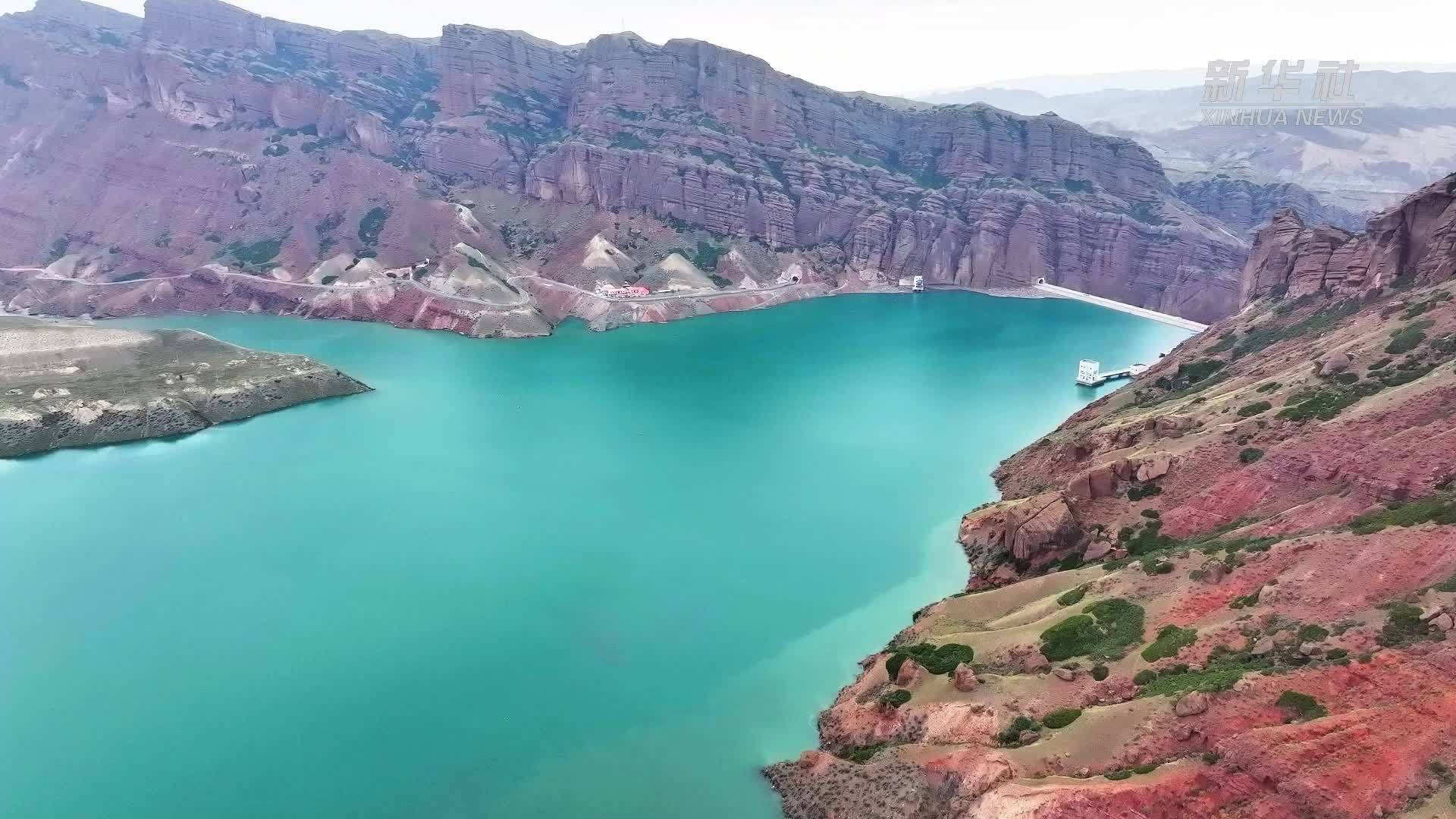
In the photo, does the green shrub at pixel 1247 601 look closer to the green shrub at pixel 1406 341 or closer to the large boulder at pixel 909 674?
the large boulder at pixel 909 674

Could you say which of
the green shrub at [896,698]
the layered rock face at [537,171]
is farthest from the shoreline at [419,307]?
the green shrub at [896,698]

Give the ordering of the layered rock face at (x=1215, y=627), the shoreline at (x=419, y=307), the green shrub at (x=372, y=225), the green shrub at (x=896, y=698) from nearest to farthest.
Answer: the layered rock face at (x=1215, y=627) < the green shrub at (x=896, y=698) < the shoreline at (x=419, y=307) < the green shrub at (x=372, y=225)

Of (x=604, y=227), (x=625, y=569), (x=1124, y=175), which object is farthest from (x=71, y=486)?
(x=1124, y=175)

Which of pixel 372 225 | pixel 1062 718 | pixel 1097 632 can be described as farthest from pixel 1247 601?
pixel 372 225

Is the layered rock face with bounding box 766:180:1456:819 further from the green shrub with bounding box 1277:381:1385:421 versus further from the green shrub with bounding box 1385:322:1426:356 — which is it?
the green shrub with bounding box 1385:322:1426:356

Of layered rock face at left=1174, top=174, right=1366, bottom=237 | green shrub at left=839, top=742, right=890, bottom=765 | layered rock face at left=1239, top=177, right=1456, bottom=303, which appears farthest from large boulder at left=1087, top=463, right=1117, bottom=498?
layered rock face at left=1174, top=174, right=1366, bottom=237

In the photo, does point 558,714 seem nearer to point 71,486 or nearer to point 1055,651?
point 1055,651

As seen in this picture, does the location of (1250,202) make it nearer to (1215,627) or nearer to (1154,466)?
(1154,466)
